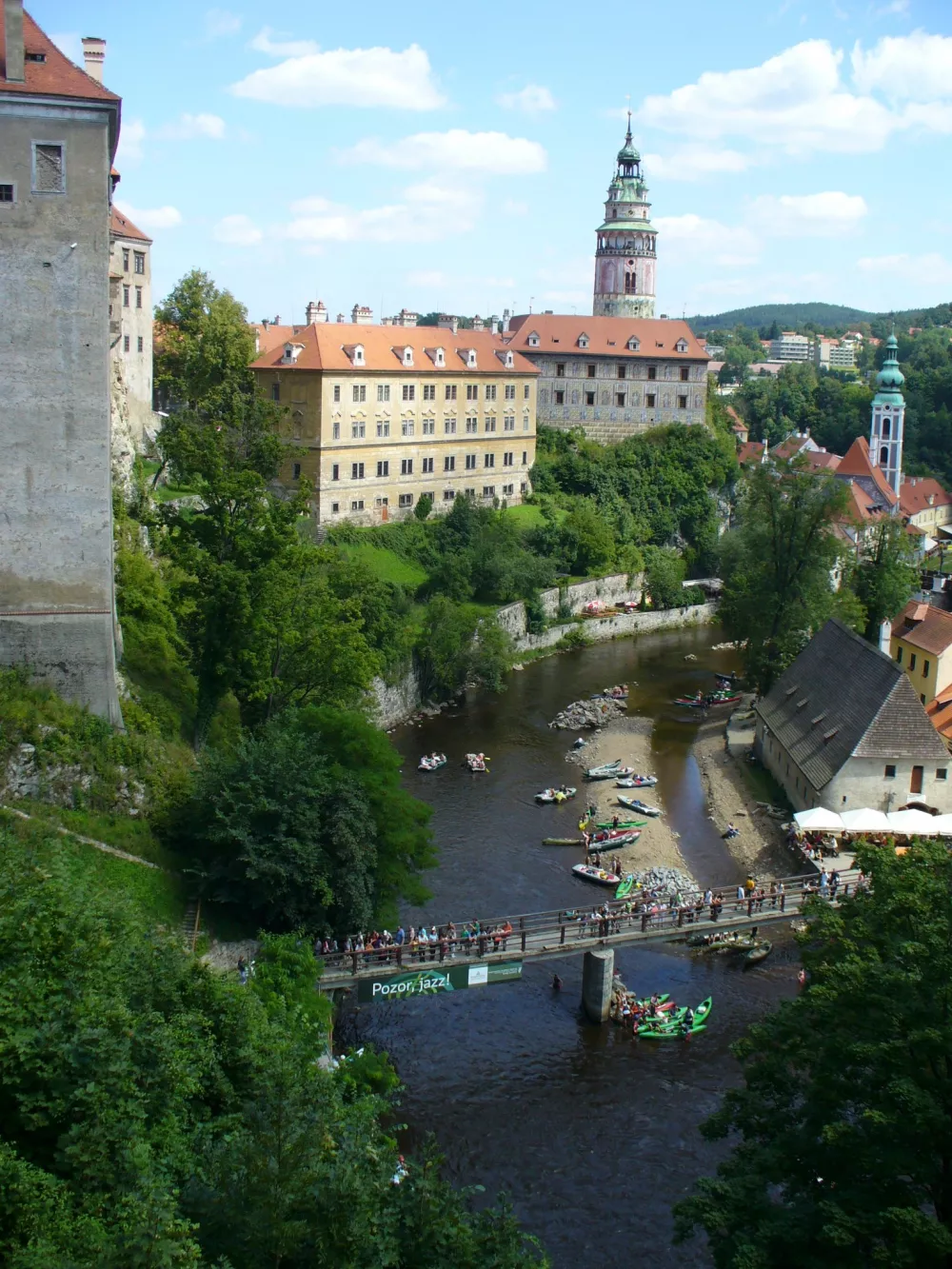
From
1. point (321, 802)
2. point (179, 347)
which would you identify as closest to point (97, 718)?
point (321, 802)

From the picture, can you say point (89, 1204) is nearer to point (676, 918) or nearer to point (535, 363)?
point (676, 918)

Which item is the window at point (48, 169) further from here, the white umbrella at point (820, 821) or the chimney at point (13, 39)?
the white umbrella at point (820, 821)

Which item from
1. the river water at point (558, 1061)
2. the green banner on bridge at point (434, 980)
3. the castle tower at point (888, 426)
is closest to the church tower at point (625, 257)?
the castle tower at point (888, 426)

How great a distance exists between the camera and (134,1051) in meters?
17.6

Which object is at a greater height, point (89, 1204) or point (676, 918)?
point (89, 1204)

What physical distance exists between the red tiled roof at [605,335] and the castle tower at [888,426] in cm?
2508

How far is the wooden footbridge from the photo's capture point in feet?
92.4

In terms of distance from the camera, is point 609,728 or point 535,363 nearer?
point 609,728

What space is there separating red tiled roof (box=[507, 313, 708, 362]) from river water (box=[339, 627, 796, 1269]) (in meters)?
47.1

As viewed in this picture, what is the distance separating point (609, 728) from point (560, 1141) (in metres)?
27.0

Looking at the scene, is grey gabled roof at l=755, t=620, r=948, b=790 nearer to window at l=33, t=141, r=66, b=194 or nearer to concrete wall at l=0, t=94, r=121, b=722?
concrete wall at l=0, t=94, r=121, b=722

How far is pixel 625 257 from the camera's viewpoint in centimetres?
9981

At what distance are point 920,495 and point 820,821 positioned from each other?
73071mm

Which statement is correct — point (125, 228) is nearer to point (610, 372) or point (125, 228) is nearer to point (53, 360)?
point (53, 360)
